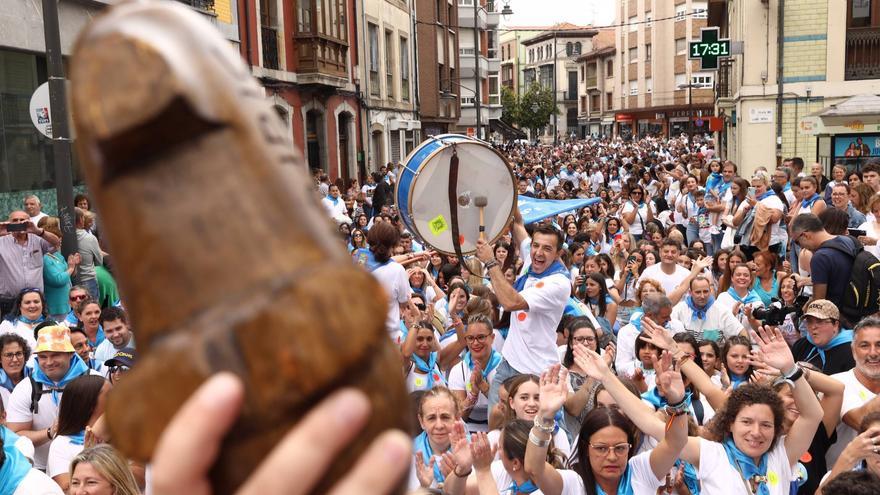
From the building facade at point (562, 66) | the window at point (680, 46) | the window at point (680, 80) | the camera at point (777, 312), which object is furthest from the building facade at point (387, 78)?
the building facade at point (562, 66)

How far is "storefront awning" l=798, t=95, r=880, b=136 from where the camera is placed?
61.4 ft

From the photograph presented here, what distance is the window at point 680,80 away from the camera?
66500 millimetres

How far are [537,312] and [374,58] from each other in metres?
25.4

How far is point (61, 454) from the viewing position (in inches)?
185

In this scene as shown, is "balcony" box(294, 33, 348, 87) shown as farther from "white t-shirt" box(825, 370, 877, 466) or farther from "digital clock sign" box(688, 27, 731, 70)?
"white t-shirt" box(825, 370, 877, 466)

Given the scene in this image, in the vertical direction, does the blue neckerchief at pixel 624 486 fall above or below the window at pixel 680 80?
below

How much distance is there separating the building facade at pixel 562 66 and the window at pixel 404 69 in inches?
2648

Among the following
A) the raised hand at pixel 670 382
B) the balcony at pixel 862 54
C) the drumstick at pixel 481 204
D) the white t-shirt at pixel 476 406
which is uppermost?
the balcony at pixel 862 54

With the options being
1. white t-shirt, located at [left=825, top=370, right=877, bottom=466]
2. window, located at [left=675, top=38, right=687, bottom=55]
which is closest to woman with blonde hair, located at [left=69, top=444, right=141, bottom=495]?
white t-shirt, located at [left=825, top=370, right=877, bottom=466]

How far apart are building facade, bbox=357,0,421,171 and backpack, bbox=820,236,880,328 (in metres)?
23.0

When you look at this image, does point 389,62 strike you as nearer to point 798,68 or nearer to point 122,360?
point 798,68

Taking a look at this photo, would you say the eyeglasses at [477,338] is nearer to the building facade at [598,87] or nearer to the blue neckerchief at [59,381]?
the blue neckerchief at [59,381]

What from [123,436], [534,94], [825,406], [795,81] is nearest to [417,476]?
[825,406]

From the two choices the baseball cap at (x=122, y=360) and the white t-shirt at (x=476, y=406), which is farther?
the white t-shirt at (x=476, y=406)
